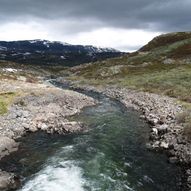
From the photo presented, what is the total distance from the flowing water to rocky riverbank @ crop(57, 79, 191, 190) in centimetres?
109

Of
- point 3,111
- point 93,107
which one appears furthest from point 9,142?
point 93,107

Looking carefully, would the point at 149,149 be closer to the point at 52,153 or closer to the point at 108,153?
the point at 108,153

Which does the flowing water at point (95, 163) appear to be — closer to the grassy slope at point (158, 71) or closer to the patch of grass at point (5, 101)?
the patch of grass at point (5, 101)

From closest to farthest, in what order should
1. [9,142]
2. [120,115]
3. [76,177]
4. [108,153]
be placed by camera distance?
[76,177]
[108,153]
[9,142]
[120,115]

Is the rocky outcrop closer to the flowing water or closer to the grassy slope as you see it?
the flowing water

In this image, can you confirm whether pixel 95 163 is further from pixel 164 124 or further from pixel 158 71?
pixel 158 71

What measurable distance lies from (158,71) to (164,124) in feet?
224

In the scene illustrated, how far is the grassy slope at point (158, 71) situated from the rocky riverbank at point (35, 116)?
20.2 meters

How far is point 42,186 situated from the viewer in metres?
29.3

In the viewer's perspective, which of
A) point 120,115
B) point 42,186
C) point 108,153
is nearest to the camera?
point 42,186

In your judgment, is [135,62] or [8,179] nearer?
[8,179]

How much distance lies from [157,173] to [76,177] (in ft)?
24.5

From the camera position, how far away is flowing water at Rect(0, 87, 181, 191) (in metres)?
30.2

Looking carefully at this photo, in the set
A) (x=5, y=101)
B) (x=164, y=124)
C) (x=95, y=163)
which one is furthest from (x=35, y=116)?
(x=95, y=163)
